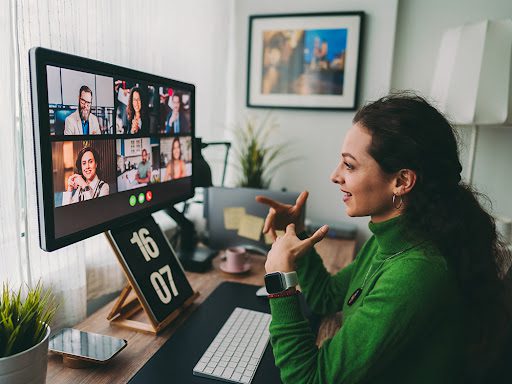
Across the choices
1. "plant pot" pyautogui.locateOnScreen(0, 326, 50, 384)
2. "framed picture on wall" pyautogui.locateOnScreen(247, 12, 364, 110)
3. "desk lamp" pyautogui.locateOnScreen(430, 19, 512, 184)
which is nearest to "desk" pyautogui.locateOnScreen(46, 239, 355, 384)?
"plant pot" pyautogui.locateOnScreen(0, 326, 50, 384)

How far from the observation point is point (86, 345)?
96 cm

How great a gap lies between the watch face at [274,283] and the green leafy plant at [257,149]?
1293mm

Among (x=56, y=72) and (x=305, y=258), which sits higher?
(x=56, y=72)

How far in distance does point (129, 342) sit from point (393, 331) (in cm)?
66

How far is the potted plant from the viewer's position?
0.70 metres

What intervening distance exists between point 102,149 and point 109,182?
3.3 inches

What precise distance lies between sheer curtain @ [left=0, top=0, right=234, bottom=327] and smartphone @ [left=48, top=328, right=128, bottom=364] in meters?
0.17

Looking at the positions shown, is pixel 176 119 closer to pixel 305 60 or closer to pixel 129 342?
pixel 129 342

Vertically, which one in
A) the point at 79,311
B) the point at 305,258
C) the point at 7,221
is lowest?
the point at 79,311

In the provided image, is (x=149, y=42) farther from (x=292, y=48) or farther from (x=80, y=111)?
(x=292, y=48)

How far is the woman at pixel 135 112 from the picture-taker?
1.02 metres

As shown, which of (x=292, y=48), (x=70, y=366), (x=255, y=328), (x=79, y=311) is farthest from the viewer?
(x=292, y=48)

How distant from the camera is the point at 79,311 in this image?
3.96 ft

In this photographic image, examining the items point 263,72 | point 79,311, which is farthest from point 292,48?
point 79,311
